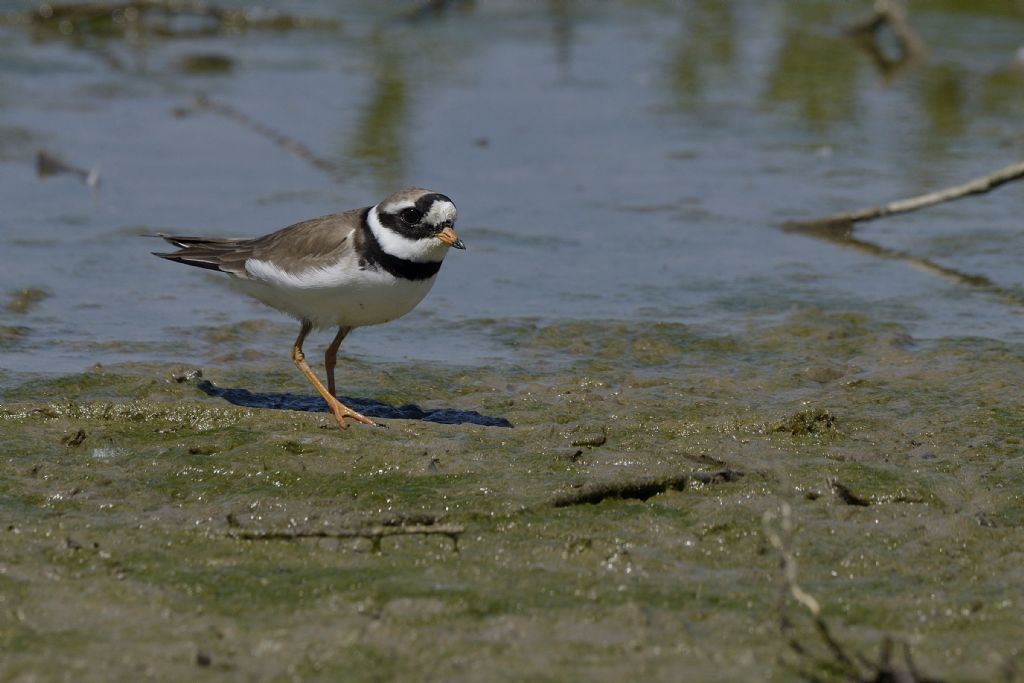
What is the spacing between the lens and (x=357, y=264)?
6465mm

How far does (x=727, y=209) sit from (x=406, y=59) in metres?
6.28

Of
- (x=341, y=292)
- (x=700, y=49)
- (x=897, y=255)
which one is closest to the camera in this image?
(x=341, y=292)

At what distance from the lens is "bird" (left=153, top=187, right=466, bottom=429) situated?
21.2 feet

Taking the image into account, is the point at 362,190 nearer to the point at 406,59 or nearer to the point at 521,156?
the point at 521,156

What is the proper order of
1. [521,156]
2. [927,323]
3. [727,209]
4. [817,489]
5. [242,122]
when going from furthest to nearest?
[242,122] < [521,156] < [727,209] < [927,323] < [817,489]

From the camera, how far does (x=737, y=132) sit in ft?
42.3

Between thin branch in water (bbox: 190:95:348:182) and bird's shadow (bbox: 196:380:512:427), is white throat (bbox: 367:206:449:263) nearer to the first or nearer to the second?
bird's shadow (bbox: 196:380:512:427)

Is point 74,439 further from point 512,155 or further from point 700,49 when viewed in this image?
point 700,49

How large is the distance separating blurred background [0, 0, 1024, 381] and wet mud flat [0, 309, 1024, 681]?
81 cm

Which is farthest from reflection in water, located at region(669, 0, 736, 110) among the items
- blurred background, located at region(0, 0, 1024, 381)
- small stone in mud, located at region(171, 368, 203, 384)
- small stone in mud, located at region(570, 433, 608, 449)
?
small stone in mud, located at region(570, 433, 608, 449)

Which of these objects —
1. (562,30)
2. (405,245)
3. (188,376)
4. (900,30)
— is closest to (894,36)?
(900,30)

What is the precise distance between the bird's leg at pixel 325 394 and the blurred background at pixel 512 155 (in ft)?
2.30

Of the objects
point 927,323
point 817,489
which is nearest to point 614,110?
point 927,323

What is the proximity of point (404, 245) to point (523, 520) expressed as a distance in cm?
175
